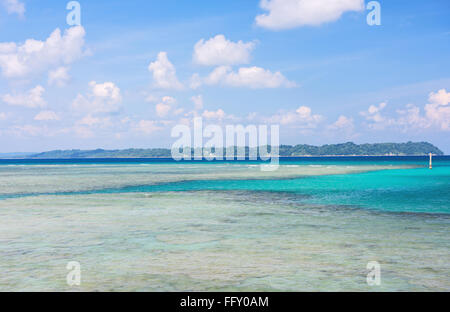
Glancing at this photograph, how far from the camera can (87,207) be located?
2839 centimetres

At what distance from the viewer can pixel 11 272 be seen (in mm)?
12453

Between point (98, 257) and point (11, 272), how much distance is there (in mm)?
2617
